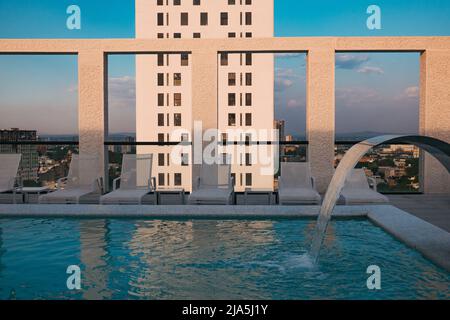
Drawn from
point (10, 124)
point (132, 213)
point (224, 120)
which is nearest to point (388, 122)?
point (224, 120)

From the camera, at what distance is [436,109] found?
9.94 meters

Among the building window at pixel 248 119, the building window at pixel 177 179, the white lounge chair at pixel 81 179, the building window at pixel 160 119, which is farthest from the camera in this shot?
the building window at pixel 160 119

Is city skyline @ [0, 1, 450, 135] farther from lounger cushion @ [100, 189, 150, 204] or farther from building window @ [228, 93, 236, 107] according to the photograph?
lounger cushion @ [100, 189, 150, 204]

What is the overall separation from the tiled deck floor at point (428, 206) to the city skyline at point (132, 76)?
139 ft

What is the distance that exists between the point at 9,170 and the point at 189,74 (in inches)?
2637

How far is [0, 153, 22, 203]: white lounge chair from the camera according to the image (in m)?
8.57

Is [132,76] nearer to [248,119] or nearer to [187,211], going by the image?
[248,119]

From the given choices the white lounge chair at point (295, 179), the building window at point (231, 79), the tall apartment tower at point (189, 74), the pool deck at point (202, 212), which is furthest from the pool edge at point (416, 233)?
the building window at point (231, 79)

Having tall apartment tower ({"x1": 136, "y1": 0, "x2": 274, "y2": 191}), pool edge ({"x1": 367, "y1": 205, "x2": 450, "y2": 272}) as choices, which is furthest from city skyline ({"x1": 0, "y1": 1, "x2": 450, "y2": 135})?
pool edge ({"x1": 367, "y1": 205, "x2": 450, "y2": 272})

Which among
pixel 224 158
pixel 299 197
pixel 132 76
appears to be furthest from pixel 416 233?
pixel 132 76

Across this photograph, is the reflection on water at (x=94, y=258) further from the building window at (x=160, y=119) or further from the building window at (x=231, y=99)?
the building window at (x=160, y=119)

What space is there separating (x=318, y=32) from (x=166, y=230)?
6348 centimetres

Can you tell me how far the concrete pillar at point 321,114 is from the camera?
396 inches
